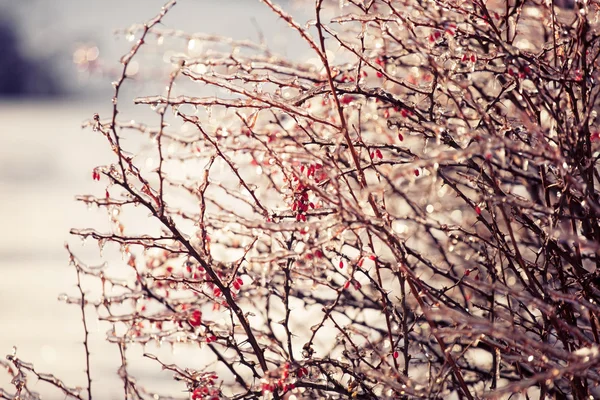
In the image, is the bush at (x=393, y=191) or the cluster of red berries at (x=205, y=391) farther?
the cluster of red berries at (x=205, y=391)

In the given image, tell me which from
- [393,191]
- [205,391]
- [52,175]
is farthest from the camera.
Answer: [52,175]

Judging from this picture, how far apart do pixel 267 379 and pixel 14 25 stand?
2542 centimetres

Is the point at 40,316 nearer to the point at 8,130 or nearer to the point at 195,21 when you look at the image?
the point at 195,21

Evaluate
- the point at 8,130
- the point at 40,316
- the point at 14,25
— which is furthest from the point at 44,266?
the point at 14,25

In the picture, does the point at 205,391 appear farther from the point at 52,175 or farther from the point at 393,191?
the point at 52,175

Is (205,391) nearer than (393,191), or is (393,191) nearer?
(393,191)

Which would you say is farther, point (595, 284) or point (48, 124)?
point (48, 124)

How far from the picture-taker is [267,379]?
2.09 metres

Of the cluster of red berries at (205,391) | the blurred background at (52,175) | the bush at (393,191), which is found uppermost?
the blurred background at (52,175)

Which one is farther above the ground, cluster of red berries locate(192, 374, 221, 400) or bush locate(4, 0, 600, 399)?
bush locate(4, 0, 600, 399)

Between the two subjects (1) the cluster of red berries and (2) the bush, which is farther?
(1) the cluster of red berries

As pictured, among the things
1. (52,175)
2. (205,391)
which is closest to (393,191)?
(205,391)

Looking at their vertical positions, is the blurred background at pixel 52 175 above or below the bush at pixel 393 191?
above

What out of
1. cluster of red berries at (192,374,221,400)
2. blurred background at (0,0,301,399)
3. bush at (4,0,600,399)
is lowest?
cluster of red berries at (192,374,221,400)
